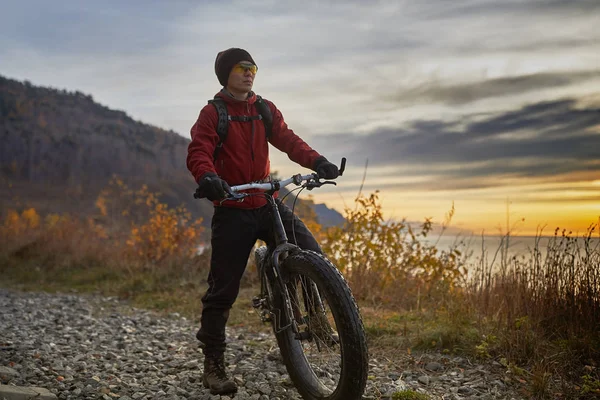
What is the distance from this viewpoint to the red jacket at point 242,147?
355 centimetres

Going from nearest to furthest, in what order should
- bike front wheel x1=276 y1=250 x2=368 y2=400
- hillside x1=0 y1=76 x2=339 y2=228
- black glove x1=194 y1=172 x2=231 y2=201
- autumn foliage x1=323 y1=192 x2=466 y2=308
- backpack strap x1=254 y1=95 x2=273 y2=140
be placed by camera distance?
1. bike front wheel x1=276 y1=250 x2=368 y2=400
2. black glove x1=194 y1=172 x2=231 y2=201
3. backpack strap x1=254 y1=95 x2=273 y2=140
4. autumn foliage x1=323 y1=192 x2=466 y2=308
5. hillside x1=0 y1=76 x2=339 y2=228

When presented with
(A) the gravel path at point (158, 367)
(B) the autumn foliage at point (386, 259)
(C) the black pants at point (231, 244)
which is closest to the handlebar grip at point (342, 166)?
(C) the black pants at point (231, 244)

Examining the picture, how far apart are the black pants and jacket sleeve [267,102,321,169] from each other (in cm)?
44

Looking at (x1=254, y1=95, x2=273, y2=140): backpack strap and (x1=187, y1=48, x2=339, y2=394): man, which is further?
(x1=254, y1=95, x2=273, y2=140): backpack strap

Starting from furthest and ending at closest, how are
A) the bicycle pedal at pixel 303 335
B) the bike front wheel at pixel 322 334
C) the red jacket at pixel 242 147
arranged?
the red jacket at pixel 242 147
the bicycle pedal at pixel 303 335
the bike front wheel at pixel 322 334

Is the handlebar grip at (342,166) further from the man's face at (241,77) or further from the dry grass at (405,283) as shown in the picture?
the dry grass at (405,283)

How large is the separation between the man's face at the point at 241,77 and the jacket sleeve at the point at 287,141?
292mm

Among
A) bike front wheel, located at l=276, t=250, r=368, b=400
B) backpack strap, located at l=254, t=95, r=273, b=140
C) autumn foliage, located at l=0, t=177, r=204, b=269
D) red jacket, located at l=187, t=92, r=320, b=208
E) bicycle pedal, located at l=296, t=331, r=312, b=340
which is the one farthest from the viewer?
autumn foliage, located at l=0, t=177, r=204, b=269

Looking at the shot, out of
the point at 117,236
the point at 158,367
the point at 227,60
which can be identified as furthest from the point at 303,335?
the point at 117,236

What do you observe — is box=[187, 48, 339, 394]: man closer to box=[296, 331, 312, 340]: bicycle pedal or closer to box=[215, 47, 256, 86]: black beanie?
box=[215, 47, 256, 86]: black beanie

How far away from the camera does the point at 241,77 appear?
3734mm

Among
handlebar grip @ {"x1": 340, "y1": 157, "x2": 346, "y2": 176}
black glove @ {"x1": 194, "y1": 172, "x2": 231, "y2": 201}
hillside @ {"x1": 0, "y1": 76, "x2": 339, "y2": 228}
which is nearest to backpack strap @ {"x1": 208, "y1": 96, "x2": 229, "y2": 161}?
black glove @ {"x1": 194, "y1": 172, "x2": 231, "y2": 201}

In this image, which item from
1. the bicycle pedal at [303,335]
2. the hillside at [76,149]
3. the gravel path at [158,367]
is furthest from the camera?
the hillside at [76,149]

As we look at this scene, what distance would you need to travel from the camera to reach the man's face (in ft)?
12.3
